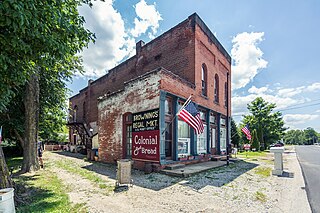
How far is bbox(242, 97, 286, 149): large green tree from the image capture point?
3691 cm

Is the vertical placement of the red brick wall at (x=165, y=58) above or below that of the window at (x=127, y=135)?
above

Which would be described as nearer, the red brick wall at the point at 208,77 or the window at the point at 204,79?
the red brick wall at the point at 208,77

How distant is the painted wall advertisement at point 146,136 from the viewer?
30.6 feet

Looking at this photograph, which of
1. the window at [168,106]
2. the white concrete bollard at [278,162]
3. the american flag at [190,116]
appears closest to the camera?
the american flag at [190,116]

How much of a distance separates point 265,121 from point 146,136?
34707 millimetres

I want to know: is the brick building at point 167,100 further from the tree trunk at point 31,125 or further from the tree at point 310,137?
the tree at point 310,137

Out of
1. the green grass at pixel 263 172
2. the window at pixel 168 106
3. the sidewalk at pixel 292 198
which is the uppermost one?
the window at pixel 168 106

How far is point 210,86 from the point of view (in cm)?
1505

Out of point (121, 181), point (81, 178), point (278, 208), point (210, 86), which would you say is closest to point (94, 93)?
point (210, 86)

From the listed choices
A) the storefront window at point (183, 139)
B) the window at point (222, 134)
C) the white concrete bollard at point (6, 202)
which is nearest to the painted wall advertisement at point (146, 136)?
the storefront window at point (183, 139)

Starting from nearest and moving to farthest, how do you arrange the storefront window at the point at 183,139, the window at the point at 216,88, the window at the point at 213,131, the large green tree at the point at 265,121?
the storefront window at the point at 183,139, the window at the point at 213,131, the window at the point at 216,88, the large green tree at the point at 265,121

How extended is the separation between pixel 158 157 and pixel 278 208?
17.2ft

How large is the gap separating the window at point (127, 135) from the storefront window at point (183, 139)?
115 inches

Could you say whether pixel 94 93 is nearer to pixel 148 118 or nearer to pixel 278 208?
pixel 148 118
